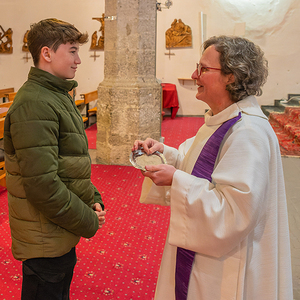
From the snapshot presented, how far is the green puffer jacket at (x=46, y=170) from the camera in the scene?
1186 millimetres

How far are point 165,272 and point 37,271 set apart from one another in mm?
593

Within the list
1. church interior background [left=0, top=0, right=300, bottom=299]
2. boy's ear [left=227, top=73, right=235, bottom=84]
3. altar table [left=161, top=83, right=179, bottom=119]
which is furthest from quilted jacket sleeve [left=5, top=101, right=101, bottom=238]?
altar table [left=161, top=83, right=179, bottom=119]

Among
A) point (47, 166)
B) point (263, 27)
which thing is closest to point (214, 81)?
point (47, 166)

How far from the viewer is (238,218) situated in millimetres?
1133

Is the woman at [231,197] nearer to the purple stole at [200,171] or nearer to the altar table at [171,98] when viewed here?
the purple stole at [200,171]

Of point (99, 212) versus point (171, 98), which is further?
point (171, 98)

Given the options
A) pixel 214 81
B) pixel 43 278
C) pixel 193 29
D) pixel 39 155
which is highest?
pixel 193 29

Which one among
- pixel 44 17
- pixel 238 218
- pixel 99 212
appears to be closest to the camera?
pixel 238 218

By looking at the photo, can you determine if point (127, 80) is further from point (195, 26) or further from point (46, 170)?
point (195, 26)

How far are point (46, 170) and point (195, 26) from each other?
30.7 ft

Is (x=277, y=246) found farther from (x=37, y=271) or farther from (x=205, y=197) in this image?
(x=37, y=271)

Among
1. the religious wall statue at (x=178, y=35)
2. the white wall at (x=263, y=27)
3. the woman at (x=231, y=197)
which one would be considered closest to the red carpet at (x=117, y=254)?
the woman at (x=231, y=197)

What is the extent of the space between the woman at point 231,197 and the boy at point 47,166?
13.5 inches

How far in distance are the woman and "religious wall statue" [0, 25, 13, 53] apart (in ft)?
32.9
